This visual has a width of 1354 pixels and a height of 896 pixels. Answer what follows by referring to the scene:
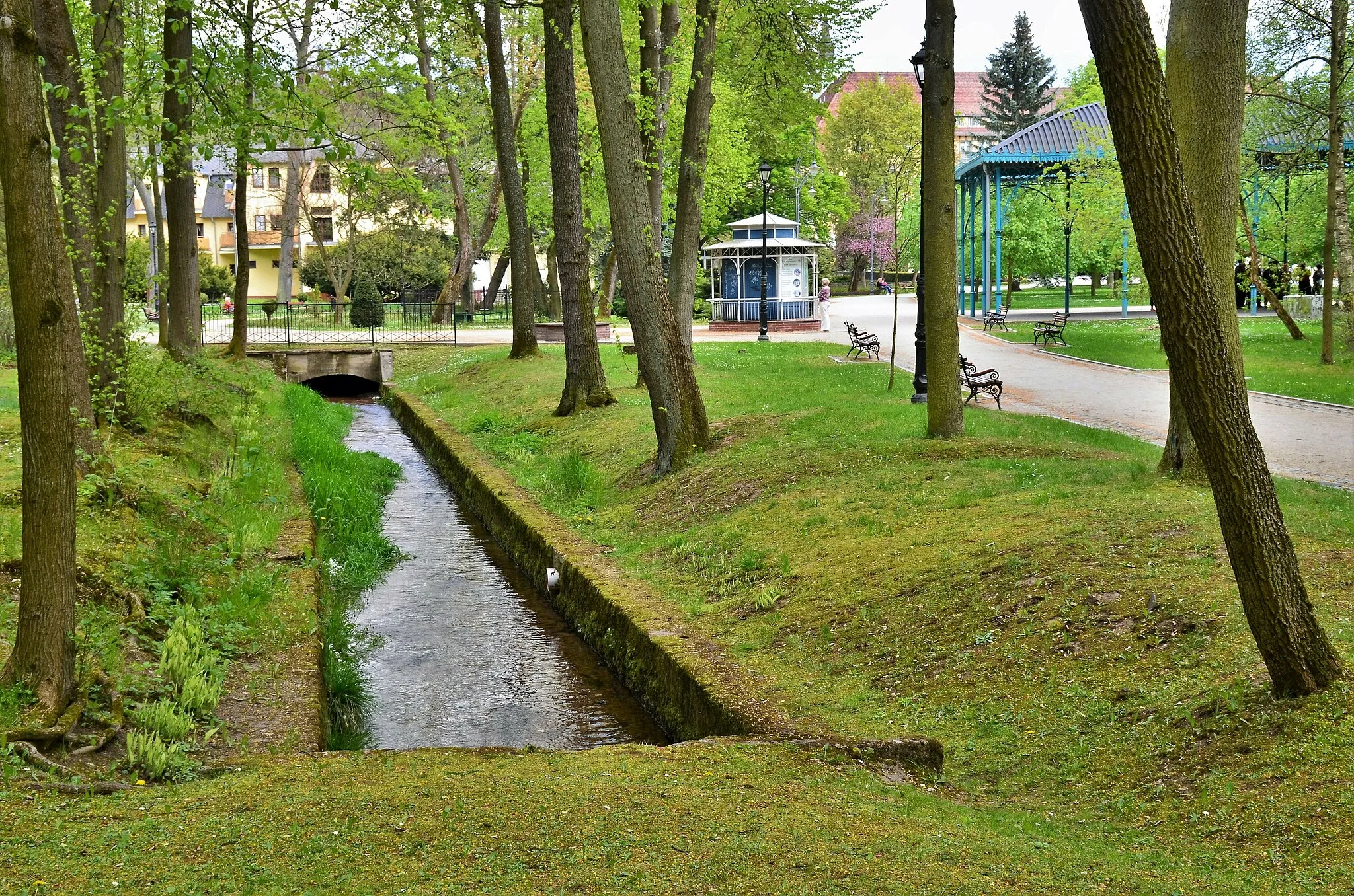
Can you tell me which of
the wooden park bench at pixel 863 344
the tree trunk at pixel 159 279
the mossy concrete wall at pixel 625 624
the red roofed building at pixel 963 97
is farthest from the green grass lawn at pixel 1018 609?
the red roofed building at pixel 963 97

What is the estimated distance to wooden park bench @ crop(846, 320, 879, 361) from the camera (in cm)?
2847

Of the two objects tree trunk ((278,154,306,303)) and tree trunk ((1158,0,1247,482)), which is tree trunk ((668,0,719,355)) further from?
tree trunk ((278,154,306,303))

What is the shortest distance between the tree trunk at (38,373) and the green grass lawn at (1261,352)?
1490cm

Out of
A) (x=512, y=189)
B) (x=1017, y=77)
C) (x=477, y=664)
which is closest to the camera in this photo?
(x=477, y=664)

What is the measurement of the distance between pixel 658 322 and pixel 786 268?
31.0 m

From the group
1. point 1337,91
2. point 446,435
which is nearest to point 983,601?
point 446,435

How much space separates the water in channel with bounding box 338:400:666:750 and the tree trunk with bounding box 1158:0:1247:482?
470 centimetres

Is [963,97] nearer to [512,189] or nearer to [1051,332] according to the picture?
[1051,332]

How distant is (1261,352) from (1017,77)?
53715 millimetres

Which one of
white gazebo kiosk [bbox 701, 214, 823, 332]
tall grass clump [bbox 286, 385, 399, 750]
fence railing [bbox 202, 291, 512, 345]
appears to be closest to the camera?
tall grass clump [bbox 286, 385, 399, 750]

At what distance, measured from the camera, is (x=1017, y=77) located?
76.4 m

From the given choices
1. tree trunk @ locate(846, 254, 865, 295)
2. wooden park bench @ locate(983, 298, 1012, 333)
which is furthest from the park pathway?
tree trunk @ locate(846, 254, 865, 295)

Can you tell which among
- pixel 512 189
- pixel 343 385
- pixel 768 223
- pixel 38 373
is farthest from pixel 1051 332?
pixel 38 373

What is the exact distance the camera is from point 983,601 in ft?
25.2
